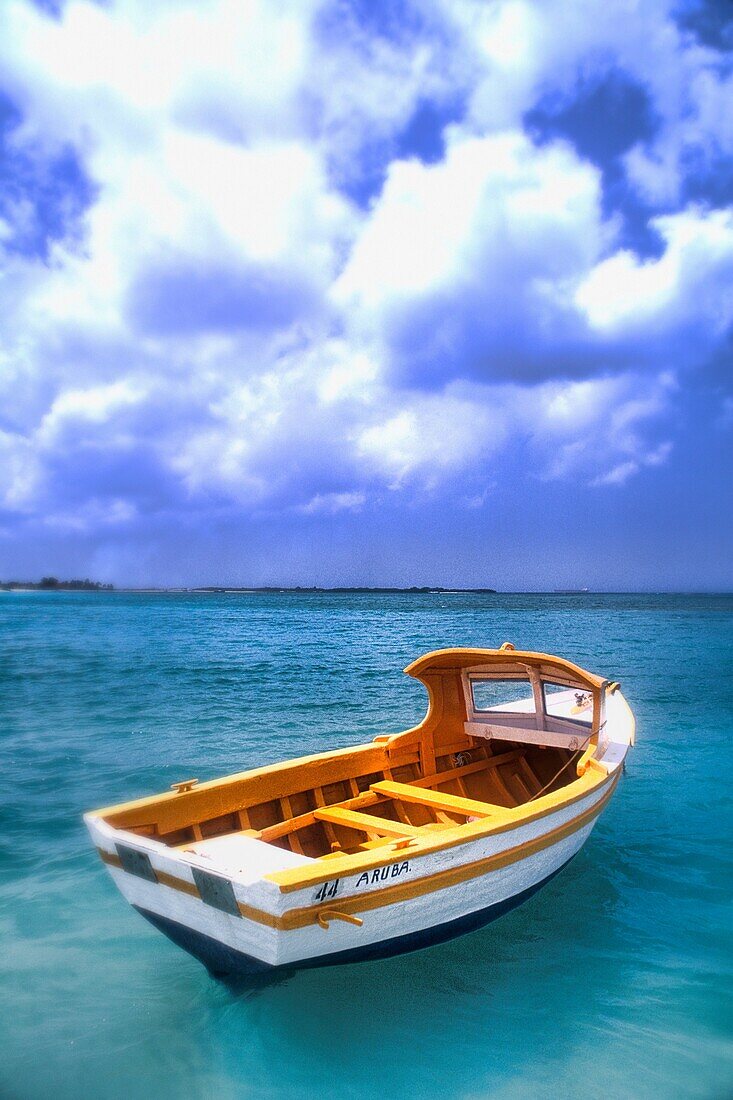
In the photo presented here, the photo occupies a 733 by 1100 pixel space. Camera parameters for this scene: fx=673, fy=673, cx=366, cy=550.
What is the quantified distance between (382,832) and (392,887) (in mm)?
1554

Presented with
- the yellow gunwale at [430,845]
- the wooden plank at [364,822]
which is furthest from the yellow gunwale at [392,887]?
the wooden plank at [364,822]

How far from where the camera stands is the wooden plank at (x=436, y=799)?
7320mm

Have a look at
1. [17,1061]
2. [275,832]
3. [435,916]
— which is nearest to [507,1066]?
[435,916]

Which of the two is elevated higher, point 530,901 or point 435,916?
point 435,916

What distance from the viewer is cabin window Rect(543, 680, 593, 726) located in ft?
32.2

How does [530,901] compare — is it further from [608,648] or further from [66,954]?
[608,648]

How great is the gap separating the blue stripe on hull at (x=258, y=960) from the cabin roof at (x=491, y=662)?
320 centimetres

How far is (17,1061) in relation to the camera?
18.1 feet

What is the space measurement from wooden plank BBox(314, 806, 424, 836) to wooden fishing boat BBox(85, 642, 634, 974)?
0.02 metres

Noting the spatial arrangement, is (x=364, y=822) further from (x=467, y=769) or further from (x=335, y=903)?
(x=467, y=769)

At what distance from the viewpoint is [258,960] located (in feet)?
16.6

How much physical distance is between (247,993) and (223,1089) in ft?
2.84

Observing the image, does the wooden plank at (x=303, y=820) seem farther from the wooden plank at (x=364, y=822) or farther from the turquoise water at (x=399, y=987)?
the turquoise water at (x=399, y=987)

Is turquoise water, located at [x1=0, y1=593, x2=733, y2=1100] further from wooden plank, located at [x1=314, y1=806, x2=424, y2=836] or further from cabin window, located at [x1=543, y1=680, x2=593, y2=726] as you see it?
cabin window, located at [x1=543, y1=680, x2=593, y2=726]
